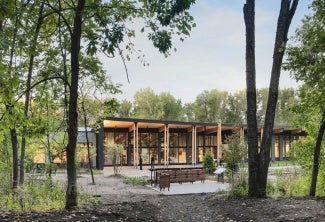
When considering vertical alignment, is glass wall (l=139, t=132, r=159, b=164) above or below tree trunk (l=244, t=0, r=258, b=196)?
below

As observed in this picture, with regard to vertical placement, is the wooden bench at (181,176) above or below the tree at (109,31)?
below

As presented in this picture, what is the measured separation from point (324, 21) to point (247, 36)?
2382mm

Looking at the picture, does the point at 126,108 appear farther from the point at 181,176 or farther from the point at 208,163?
the point at 181,176

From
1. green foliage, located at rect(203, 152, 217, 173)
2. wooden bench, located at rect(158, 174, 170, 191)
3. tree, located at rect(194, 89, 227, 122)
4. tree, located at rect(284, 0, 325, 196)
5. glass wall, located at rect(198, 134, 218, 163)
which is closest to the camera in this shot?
tree, located at rect(284, 0, 325, 196)

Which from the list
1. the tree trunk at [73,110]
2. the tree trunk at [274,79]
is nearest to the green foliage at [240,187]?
the tree trunk at [274,79]

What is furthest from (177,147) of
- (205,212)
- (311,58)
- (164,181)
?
(311,58)

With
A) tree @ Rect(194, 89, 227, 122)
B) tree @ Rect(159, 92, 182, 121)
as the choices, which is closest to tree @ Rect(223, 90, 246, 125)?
tree @ Rect(194, 89, 227, 122)

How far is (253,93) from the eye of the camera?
929 cm

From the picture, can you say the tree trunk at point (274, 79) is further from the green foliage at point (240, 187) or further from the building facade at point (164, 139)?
the building facade at point (164, 139)

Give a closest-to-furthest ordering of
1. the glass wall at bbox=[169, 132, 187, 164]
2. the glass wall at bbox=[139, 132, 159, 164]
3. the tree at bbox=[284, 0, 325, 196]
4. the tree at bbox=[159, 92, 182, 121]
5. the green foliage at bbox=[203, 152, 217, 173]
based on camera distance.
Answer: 1. the tree at bbox=[284, 0, 325, 196]
2. the green foliage at bbox=[203, 152, 217, 173]
3. the glass wall at bbox=[139, 132, 159, 164]
4. the glass wall at bbox=[169, 132, 187, 164]
5. the tree at bbox=[159, 92, 182, 121]

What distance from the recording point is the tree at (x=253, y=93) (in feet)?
29.6

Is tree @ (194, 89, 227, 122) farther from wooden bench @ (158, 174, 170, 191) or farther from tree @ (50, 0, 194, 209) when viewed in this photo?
tree @ (50, 0, 194, 209)

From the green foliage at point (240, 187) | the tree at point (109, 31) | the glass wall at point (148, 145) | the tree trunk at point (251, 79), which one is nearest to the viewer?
the tree at point (109, 31)

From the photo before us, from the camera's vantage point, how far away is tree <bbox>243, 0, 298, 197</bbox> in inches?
355
